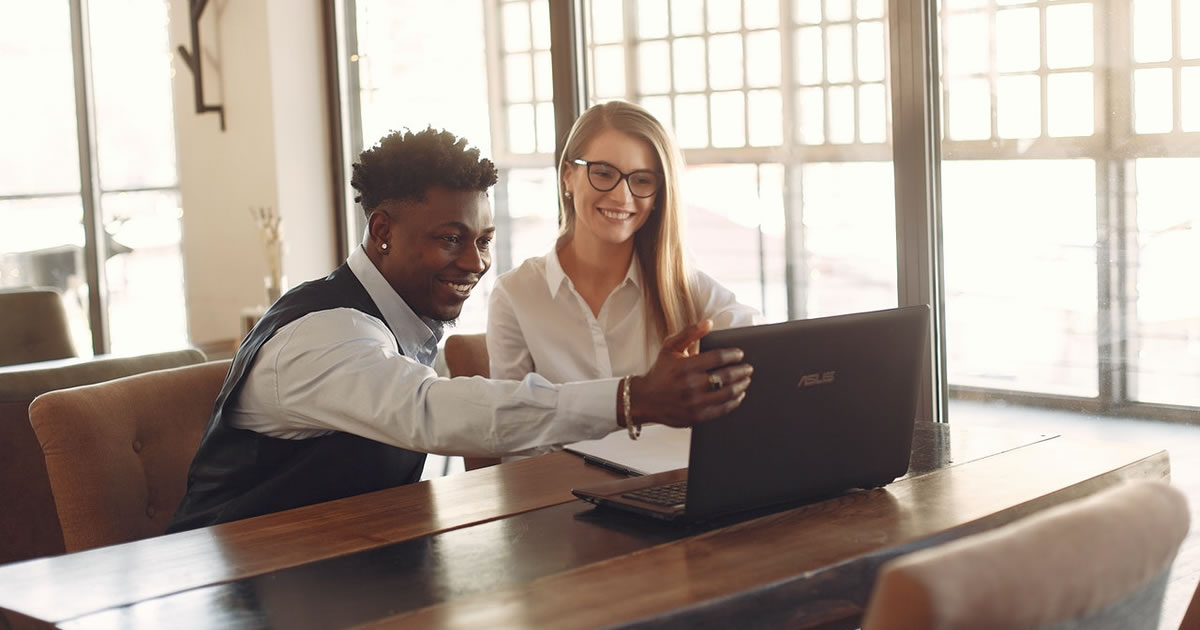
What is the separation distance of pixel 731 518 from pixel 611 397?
22cm

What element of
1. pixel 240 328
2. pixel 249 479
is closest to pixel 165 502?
pixel 249 479

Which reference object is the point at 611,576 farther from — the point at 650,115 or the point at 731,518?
the point at 650,115

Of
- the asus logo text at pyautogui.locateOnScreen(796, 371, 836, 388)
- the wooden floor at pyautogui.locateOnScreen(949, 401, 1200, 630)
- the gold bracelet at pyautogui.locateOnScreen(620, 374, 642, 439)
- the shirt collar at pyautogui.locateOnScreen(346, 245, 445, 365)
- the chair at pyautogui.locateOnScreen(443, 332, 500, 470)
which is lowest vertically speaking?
the wooden floor at pyautogui.locateOnScreen(949, 401, 1200, 630)

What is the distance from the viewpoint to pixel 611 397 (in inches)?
62.9

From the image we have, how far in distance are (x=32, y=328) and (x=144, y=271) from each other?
134cm

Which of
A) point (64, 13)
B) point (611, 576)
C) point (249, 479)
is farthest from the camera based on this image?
point (64, 13)

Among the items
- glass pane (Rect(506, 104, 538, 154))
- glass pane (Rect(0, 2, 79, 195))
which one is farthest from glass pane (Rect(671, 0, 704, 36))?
glass pane (Rect(0, 2, 79, 195))

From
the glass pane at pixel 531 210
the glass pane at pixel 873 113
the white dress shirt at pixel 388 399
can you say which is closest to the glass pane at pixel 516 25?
the glass pane at pixel 531 210

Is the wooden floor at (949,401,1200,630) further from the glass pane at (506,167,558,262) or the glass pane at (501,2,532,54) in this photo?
the glass pane at (501,2,532,54)

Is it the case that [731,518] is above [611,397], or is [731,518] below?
below

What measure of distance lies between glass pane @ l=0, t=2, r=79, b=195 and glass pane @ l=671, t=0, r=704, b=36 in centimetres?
301

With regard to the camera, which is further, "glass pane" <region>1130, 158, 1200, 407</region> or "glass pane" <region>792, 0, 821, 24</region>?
"glass pane" <region>792, 0, 821, 24</region>

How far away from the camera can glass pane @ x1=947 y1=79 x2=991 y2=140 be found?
276 cm

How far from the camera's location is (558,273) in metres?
2.52
